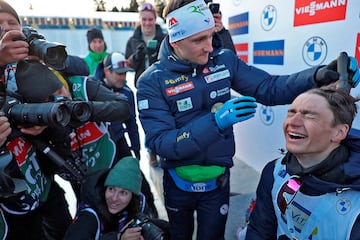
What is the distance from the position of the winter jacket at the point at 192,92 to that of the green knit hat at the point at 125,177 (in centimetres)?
31

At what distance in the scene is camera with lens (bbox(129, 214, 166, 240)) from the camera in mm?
1726

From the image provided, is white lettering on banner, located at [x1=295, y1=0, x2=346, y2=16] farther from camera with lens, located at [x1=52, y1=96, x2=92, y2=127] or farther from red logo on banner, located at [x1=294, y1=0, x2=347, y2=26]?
→ camera with lens, located at [x1=52, y1=96, x2=92, y2=127]

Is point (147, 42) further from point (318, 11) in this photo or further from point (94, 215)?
point (94, 215)

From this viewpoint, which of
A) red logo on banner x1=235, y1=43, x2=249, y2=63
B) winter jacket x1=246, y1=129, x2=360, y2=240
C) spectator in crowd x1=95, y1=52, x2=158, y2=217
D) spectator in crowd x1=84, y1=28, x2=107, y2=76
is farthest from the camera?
spectator in crowd x1=84, y1=28, x2=107, y2=76

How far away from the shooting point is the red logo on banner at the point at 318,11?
78.2 inches

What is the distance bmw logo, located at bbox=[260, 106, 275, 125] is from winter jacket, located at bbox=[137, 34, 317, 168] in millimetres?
1277

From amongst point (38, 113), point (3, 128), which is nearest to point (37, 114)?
point (38, 113)

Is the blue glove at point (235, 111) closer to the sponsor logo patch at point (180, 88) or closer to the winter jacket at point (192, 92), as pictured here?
the winter jacket at point (192, 92)

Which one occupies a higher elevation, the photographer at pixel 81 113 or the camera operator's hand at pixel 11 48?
the camera operator's hand at pixel 11 48

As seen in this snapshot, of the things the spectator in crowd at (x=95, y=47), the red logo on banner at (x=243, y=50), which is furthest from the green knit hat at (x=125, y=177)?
the spectator in crowd at (x=95, y=47)

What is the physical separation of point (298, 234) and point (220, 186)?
1.77ft

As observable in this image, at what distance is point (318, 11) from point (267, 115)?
3.58ft

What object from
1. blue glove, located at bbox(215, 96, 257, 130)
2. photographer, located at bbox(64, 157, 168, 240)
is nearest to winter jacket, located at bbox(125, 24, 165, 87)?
photographer, located at bbox(64, 157, 168, 240)

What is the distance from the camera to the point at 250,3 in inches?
122
